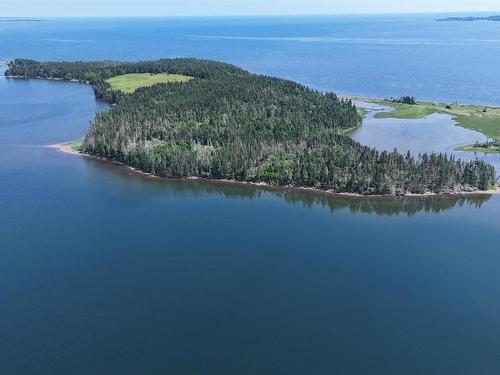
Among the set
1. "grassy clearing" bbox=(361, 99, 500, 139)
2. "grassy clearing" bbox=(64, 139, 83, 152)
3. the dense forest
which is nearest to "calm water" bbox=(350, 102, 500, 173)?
"grassy clearing" bbox=(361, 99, 500, 139)

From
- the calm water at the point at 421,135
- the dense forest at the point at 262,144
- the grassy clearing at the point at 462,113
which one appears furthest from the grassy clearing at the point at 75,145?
the grassy clearing at the point at 462,113

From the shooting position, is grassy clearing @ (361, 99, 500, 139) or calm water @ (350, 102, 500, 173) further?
grassy clearing @ (361, 99, 500, 139)

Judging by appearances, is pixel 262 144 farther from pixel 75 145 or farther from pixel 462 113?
pixel 462 113

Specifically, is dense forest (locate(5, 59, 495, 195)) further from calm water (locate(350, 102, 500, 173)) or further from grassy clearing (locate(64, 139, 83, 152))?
calm water (locate(350, 102, 500, 173))

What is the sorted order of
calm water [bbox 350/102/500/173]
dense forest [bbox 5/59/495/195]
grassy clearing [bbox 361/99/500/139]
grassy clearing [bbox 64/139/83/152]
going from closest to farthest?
dense forest [bbox 5/59/495/195] < calm water [bbox 350/102/500/173] < grassy clearing [bbox 64/139/83/152] < grassy clearing [bbox 361/99/500/139]

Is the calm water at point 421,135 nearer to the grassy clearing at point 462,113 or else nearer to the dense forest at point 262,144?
the grassy clearing at point 462,113

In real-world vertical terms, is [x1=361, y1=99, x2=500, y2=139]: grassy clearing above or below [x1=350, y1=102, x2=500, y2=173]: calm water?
above

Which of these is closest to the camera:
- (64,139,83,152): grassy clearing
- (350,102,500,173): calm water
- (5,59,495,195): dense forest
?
(5,59,495,195): dense forest
